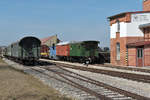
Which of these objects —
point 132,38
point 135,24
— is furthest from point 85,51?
point 135,24

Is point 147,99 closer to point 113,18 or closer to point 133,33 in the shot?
point 133,33

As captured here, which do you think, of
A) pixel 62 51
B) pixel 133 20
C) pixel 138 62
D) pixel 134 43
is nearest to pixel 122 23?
pixel 133 20

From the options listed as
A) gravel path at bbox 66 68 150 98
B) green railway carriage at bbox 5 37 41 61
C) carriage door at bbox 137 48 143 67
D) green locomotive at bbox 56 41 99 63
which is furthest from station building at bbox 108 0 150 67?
gravel path at bbox 66 68 150 98

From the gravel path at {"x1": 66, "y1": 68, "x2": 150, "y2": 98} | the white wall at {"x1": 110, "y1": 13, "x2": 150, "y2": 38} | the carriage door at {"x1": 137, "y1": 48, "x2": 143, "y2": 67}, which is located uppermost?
the white wall at {"x1": 110, "y1": 13, "x2": 150, "y2": 38}

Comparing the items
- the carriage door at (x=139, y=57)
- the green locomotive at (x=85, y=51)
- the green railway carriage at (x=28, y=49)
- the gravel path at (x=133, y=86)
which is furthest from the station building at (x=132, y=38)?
the gravel path at (x=133, y=86)

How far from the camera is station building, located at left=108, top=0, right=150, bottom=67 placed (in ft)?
92.1

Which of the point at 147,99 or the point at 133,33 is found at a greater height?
the point at 133,33

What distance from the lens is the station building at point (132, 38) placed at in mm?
28078

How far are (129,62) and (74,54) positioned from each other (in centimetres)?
810

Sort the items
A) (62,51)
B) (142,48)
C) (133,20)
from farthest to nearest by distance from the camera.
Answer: (62,51) < (133,20) < (142,48)

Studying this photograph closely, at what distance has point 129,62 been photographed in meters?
29.7

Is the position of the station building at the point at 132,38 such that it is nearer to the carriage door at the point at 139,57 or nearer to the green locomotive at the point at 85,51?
the carriage door at the point at 139,57

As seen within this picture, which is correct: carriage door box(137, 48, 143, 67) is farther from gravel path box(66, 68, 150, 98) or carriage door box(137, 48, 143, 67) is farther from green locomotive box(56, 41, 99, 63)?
gravel path box(66, 68, 150, 98)

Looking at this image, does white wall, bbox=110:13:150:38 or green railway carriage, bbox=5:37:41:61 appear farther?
white wall, bbox=110:13:150:38
